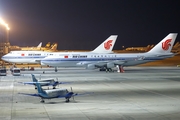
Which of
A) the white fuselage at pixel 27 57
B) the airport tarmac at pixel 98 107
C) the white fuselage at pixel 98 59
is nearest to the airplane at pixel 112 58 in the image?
the white fuselage at pixel 98 59

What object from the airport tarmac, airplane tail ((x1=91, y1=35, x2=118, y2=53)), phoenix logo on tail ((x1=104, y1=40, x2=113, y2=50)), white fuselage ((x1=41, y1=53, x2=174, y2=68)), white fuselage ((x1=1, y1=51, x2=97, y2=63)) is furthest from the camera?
phoenix logo on tail ((x1=104, y1=40, x2=113, y2=50))

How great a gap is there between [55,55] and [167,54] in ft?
73.8

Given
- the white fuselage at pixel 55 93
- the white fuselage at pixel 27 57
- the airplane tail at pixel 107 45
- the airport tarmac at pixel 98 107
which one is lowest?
the airport tarmac at pixel 98 107

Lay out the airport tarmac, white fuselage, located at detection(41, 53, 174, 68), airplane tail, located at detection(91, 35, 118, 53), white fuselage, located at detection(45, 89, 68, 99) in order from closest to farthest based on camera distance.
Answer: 1. the airport tarmac
2. white fuselage, located at detection(45, 89, 68, 99)
3. white fuselage, located at detection(41, 53, 174, 68)
4. airplane tail, located at detection(91, 35, 118, 53)

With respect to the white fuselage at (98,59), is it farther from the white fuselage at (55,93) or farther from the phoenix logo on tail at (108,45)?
the white fuselage at (55,93)

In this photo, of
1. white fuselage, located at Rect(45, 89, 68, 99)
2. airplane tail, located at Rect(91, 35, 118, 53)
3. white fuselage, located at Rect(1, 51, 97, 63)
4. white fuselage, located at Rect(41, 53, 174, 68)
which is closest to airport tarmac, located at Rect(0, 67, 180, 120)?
white fuselage, located at Rect(45, 89, 68, 99)

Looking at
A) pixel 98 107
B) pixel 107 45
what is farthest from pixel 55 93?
pixel 107 45

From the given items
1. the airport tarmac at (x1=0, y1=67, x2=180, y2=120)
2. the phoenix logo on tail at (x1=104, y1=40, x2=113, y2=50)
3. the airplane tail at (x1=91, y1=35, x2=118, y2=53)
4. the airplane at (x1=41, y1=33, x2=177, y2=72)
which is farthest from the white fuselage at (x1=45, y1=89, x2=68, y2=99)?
the phoenix logo on tail at (x1=104, y1=40, x2=113, y2=50)

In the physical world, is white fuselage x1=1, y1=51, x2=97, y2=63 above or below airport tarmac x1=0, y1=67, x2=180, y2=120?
above

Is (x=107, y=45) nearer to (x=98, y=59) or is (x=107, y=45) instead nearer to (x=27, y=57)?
(x=98, y=59)

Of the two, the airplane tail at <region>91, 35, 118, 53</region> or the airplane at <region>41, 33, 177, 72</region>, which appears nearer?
the airplane at <region>41, 33, 177, 72</region>

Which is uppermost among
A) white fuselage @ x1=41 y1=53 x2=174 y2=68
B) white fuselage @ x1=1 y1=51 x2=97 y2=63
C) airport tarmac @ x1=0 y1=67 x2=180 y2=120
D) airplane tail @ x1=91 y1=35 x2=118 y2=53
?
airplane tail @ x1=91 y1=35 x2=118 y2=53

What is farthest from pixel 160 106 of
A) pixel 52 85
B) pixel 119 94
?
pixel 52 85

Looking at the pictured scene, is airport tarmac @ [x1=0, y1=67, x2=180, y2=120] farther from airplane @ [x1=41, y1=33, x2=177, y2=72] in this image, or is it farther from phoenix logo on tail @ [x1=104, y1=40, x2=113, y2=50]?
phoenix logo on tail @ [x1=104, y1=40, x2=113, y2=50]
